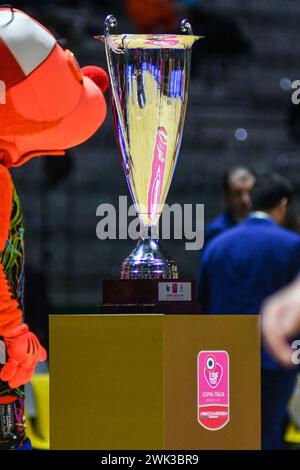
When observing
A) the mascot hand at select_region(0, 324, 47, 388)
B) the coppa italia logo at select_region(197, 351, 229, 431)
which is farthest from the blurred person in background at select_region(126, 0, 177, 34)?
the coppa italia logo at select_region(197, 351, 229, 431)

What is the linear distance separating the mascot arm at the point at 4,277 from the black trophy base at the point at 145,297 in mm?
189

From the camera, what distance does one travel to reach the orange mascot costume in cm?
252

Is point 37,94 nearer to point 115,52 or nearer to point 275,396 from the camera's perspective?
point 115,52

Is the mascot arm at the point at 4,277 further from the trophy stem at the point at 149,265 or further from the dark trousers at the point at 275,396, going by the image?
the dark trousers at the point at 275,396

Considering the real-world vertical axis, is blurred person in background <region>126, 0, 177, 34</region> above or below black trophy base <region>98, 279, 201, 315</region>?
above

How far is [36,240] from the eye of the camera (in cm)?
579

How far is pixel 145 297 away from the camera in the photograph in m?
2.46

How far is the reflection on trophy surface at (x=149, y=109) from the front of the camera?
8.54 ft

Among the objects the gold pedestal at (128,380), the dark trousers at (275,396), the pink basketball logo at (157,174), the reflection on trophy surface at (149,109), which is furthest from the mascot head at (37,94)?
the dark trousers at (275,396)

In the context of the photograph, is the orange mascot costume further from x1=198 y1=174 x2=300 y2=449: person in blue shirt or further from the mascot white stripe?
x1=198 y1=174 x2=300 y2=449: person in blue shirt

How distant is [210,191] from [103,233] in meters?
3.11

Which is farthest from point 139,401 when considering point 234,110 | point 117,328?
point 234,110

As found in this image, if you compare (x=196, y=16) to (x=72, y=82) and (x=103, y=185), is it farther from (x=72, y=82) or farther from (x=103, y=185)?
(x=72, y=82)

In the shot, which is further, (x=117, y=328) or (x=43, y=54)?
(x=43, y=54)
